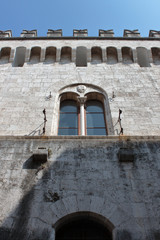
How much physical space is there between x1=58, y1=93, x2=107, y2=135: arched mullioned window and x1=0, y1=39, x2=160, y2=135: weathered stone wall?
0.38 metres

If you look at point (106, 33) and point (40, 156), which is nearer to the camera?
point (40, 156)

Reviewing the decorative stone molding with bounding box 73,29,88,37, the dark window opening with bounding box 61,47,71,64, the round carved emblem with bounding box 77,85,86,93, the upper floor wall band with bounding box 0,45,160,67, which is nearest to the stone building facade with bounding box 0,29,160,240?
the round carved emblem with bounding box 77,85,86,93

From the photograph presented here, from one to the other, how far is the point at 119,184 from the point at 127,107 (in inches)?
167

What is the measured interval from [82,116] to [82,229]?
4.80 meters

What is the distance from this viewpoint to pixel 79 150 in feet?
Answer: 23.2

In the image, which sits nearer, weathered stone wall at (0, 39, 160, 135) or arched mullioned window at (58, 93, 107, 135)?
weathered stone wall at (0, 39, 160, 135)

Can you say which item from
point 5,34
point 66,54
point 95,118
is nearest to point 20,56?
point 66,54

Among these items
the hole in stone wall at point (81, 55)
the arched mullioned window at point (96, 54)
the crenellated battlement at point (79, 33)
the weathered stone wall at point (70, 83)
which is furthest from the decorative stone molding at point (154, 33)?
the hole in stone wall at point (81, 55)

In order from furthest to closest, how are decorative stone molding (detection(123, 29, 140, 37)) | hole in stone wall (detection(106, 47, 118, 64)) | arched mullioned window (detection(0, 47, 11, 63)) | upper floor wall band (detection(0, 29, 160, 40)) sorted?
decorative stone molding (detection(123, 29, 140, 37))
upper floor wall band (detection(0, 29, 160, 40))
arched mullioned window (detection(0, 47, 11, 63))
hole in stone wall (detection(106, 47, 118, 64))

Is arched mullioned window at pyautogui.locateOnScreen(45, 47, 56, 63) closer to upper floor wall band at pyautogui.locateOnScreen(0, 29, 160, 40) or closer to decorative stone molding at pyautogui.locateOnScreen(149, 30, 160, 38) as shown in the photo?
upper floor wall band at pyautogui.locateOnScreen(0, 29, 160, 40)

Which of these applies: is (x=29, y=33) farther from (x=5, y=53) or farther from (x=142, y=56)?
(x=142, y=56)

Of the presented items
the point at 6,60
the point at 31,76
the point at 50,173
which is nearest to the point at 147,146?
the point at 50,173

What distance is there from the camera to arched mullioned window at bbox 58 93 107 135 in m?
9.40

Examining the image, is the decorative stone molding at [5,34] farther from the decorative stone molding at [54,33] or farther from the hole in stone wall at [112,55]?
the hole in stone wall at [112,55]
